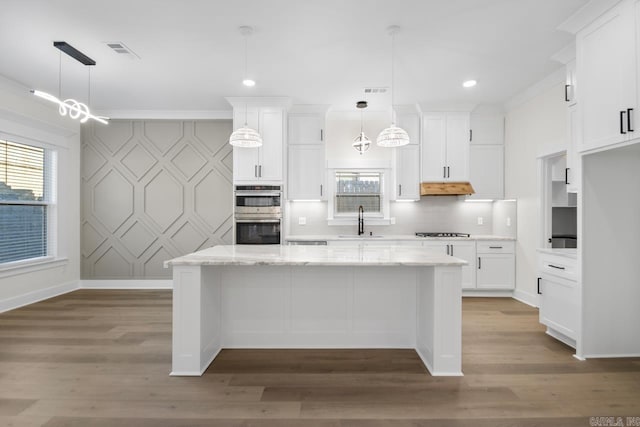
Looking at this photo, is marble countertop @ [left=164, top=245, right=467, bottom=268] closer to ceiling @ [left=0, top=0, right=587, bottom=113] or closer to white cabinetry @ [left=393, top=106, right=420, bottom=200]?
ceiling @ [left=0, top=0, right=587, bottom=113]

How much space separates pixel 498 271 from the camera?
5109mm

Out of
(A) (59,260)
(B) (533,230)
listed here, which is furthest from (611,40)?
(A) (59,260)

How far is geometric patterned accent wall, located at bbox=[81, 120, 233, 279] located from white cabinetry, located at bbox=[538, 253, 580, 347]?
173 inches

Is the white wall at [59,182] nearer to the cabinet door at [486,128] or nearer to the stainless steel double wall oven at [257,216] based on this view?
the stainless steel double wall oven at [257,216]

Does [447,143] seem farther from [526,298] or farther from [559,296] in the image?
[559,296]

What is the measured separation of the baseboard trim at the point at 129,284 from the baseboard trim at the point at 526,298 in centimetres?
540

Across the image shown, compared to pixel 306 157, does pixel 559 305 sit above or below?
below

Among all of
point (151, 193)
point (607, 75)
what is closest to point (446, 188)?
point (607, 75)

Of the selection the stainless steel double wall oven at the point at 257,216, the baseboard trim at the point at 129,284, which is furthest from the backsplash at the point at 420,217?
the baseboard trim at the point at 129,284

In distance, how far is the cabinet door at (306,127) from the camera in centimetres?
535

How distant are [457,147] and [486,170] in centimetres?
59

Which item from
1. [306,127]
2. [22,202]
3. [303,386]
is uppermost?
[306,127]

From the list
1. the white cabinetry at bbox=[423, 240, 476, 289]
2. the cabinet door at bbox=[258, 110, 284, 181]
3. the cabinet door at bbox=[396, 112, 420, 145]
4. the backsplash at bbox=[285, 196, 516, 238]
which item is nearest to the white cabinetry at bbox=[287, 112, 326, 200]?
the cabinet door at bbox=[258, 110, 284, 181]

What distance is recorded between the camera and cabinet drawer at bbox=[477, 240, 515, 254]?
201 inches
